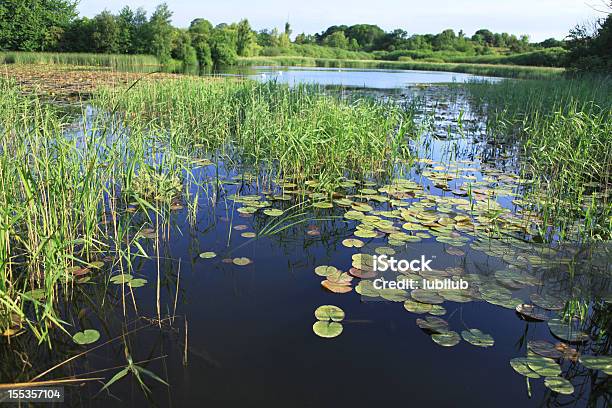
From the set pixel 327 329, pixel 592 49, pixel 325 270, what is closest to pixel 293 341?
pixel 327 329

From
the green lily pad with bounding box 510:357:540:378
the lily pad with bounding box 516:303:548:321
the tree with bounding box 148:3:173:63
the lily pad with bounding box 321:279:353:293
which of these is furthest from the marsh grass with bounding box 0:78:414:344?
the tree with bounding box 148:3:173:63

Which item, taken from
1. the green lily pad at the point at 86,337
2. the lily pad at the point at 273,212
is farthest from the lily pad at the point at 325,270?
the green lily pad at the point at 86,337

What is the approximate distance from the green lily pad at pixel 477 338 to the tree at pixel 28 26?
3211 centimetres

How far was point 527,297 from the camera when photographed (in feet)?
7.16

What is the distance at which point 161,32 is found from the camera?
98.9 feet

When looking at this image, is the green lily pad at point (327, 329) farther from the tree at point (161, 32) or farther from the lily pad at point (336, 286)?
the tree at point (161, 32)

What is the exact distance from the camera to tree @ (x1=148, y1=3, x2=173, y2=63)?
89.2ft

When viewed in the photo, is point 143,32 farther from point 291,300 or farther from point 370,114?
point 291,300

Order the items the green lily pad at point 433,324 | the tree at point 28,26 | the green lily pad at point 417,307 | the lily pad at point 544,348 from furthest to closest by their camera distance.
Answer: the tree at point 28,26 → the green lily pad at point 417,307 → the green lily pad at point 433,324 → the lily pad at point 544,348

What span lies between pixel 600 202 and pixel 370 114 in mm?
2591

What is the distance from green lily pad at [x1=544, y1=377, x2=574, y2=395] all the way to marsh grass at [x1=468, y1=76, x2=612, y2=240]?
47.8 inches

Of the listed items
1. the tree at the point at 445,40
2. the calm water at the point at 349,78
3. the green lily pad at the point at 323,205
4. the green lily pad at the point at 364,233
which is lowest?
the green lily pad at the point at 364,233

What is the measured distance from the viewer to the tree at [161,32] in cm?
2718

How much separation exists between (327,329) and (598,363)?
114 cm
